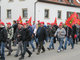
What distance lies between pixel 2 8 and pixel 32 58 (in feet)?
73.7

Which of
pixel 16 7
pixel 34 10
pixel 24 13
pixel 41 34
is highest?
pixel 16 7

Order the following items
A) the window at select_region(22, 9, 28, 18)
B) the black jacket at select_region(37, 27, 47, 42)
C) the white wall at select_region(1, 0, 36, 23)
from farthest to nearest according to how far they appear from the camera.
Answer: the window at select_region(22, 9, 28, 18) → the white wall at select_region(1, 0, 36, 23) → the black jacket at select_region(37, 27, 47, 42)

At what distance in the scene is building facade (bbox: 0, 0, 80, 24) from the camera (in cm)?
2664

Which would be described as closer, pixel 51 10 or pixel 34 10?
pixel 34 10

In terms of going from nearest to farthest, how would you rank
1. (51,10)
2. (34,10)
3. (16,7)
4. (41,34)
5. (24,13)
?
(41,34), (34,10), (24,13), (16,7), (51,10)

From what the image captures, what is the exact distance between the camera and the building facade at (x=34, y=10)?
2664 cm

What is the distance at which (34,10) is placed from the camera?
86.3 feet

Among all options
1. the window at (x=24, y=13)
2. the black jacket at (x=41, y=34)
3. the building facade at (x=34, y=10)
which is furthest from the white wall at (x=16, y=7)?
the black jacket at (x=41, y=34)

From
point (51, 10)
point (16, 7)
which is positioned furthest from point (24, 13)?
point (51, 10)

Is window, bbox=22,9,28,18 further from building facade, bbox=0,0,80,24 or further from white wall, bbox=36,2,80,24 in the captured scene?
white wall, bbox=36,2,80,24

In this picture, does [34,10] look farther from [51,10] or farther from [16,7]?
[51,10]

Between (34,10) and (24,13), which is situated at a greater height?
(34,10)

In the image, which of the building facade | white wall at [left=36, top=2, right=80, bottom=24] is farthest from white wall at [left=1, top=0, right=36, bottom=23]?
white wall at [left=36, top=2, right=80, bottom=24]

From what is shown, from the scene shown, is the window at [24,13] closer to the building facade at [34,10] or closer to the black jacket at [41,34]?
the building facade at [34,10]
